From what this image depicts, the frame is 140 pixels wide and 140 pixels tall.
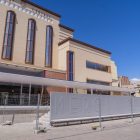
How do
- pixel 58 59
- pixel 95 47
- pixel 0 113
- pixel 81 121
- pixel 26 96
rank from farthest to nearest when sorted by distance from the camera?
pixel 95 47
pixel 58 59
pixel 26 96
pixel 0 113
pixel 81 121

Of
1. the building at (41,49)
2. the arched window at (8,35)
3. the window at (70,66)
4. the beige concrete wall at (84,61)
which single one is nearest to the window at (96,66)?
the building at (41,49)

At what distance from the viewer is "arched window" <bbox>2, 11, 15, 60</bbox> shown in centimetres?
2319

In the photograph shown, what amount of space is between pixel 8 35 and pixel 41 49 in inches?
239

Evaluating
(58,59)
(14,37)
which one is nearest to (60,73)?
(58,59)

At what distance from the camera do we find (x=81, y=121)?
1162 cm

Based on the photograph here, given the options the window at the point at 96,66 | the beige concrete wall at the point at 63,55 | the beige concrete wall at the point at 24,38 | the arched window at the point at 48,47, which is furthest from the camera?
the window at the point at 96,66

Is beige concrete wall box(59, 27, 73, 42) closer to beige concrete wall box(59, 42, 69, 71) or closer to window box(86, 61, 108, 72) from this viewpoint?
beige concrete wall box(59, 42, 69, 71)

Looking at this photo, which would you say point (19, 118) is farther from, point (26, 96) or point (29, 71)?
point (29, 71)

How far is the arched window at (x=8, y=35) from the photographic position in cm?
2319

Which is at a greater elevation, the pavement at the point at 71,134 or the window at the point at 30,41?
the window at the point at 30,41

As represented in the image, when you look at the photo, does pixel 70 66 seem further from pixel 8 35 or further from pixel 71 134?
pixel 71 134

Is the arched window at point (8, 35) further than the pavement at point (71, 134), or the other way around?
the arched window at point (8, 35)

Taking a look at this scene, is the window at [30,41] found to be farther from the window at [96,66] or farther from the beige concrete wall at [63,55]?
the window at [96,66]

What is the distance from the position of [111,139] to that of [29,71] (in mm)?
19596
